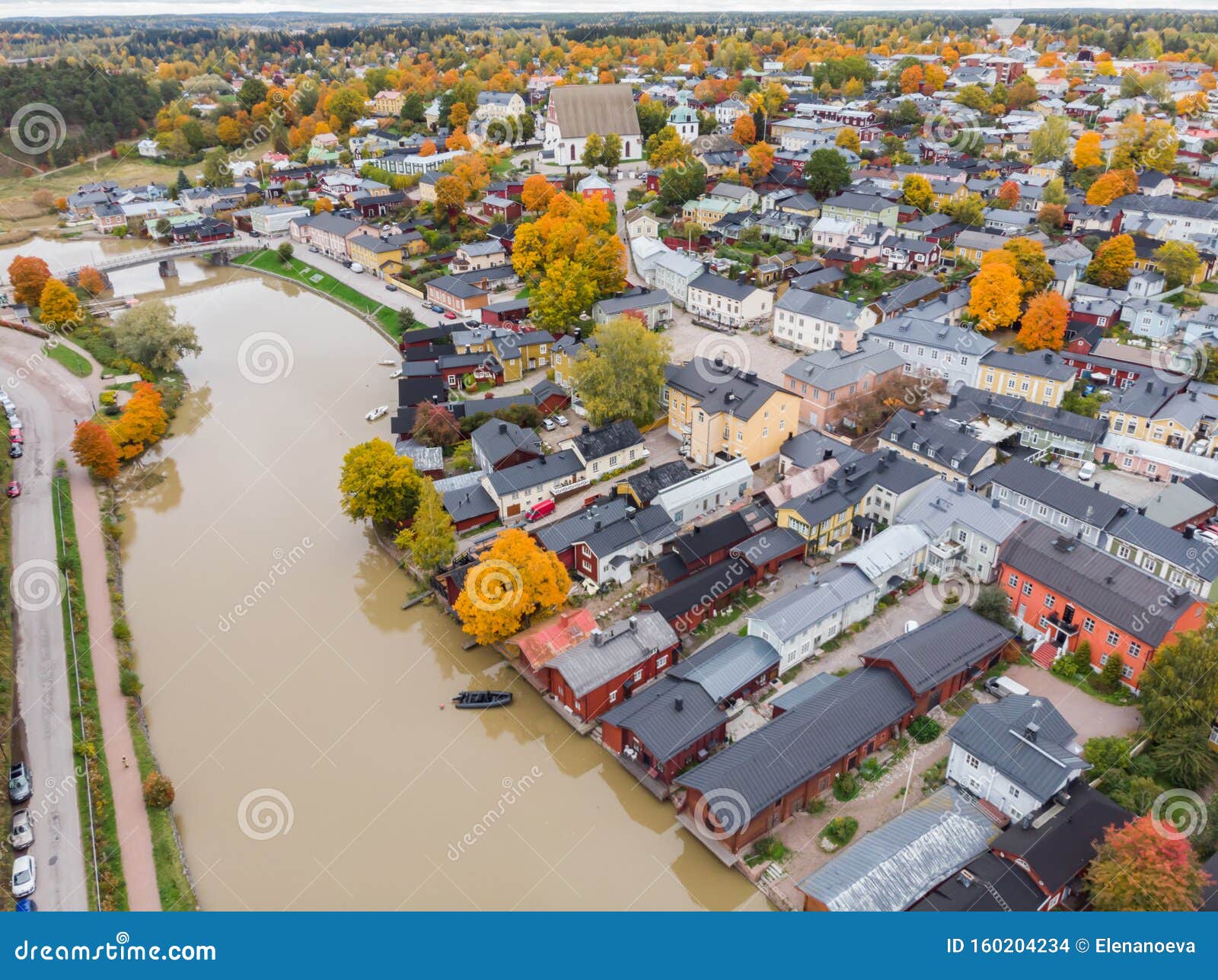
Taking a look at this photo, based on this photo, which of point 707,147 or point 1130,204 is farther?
point 707,147

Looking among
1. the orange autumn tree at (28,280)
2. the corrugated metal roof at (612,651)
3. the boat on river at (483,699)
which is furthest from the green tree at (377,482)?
the orange autumn tree at (28,280)

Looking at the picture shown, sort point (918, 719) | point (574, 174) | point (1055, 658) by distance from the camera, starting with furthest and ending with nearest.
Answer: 1. point (574, 174)
2. point (1055, 658)
3. point (918, 719)

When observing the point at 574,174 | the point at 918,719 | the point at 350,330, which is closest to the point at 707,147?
the point at 574,174

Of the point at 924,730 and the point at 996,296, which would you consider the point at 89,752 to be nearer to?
the point at 924,730

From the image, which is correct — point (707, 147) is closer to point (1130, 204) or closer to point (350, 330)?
point (1130, 204)

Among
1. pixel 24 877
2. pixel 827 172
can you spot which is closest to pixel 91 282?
pixel 24 877

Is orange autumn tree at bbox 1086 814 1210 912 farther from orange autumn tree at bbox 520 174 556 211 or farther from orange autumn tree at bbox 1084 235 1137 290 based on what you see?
orange autumn tree at bbox 520 174 556 211

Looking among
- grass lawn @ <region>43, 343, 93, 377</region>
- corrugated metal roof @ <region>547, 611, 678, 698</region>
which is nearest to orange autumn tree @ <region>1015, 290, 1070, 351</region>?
corrugated metal roof @ <region>547, 611, 678, 698</region>

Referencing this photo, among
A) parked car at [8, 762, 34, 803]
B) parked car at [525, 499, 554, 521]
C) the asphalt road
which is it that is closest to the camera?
the asphalt road
